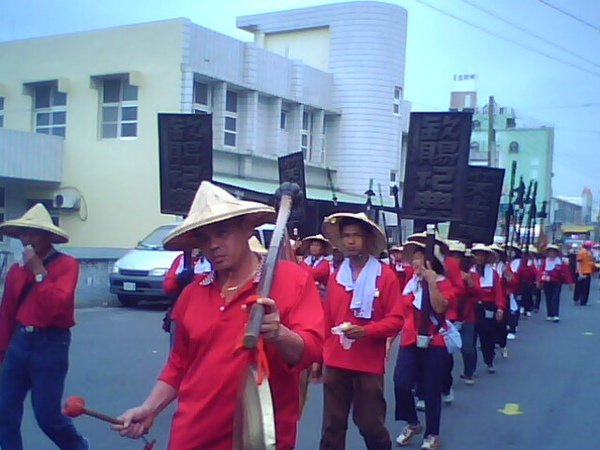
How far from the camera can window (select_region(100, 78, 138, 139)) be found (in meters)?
24.4

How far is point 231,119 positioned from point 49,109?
5740 millimetres

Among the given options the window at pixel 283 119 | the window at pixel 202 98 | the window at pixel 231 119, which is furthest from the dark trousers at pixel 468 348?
the window at pixel 283 119

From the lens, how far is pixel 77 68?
24609mm

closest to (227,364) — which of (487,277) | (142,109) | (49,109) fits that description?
(487,277)

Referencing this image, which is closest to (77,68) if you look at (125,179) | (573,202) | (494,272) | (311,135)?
(125,179)

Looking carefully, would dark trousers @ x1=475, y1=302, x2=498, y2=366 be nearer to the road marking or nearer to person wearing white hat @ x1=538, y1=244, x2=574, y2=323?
the road marking

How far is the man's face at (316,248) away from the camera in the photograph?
14.2 m

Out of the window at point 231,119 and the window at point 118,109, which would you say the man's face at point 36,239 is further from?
the window at point 231,119

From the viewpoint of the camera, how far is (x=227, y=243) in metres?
3.18

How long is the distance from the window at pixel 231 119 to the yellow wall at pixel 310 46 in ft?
19.2

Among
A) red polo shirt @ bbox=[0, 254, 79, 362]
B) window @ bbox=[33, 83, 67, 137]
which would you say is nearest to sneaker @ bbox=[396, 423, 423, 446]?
red polo shirt @ bbox=[0, 254, 79, 362]

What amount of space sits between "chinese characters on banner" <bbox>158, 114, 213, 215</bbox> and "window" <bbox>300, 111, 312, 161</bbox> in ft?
67.4

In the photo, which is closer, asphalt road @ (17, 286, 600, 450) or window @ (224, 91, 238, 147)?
asphalt road @ (17, 286, 600, 450)

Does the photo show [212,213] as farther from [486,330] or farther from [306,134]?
[306,134]
